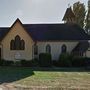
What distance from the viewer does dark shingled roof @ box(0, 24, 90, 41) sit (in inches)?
1842

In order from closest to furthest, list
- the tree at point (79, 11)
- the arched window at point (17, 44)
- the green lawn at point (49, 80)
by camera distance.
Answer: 1. the green lawn at point (49, 80)
2. the arched window at point (17, 44)
3. the tree at point (79, 11)

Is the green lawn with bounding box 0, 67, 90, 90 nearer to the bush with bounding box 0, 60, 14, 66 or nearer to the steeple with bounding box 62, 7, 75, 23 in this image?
the bush with bounding box 0, 60, 14, 66

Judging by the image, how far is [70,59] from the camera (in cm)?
4219

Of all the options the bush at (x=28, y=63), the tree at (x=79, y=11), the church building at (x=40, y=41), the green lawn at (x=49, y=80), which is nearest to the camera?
the green lawn at (x=49, y=80)

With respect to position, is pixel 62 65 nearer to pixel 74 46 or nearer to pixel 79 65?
pixel 79 65

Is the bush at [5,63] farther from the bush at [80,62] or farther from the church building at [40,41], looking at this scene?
the bush at [80,62]

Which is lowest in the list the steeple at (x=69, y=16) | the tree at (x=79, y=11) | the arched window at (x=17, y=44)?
the arched window at (x=17, y=44)

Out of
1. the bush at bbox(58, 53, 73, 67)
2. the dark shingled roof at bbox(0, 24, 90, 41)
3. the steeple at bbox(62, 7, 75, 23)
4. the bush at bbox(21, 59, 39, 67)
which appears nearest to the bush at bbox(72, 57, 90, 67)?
the bush at bbox(58, 53, 73, 67)

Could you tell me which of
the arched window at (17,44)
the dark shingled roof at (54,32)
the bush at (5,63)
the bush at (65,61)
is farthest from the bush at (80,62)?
the bush at (5,63)

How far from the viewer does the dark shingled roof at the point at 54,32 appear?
153ft

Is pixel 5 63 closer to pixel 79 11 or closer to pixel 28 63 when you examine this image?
pixel 28 63

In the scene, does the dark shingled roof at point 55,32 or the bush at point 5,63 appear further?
the dark shingled roof at point 55,32

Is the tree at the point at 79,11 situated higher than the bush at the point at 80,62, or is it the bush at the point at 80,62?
the tree at the point at 79,11

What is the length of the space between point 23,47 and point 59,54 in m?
6.96
